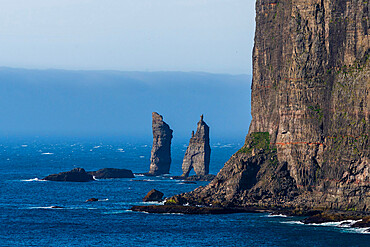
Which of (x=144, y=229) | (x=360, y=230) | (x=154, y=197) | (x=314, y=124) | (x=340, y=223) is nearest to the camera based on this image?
(x=360, y=230)

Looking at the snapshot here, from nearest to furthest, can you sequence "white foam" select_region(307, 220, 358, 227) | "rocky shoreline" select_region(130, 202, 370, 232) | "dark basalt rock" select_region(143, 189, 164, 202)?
"white foam" select_region(307, 220, 358, 227) < "rocky shoreline" select_region(130, 202, 370, 232) < "dark basalt rock" select_region(143, 189, 164, 202)

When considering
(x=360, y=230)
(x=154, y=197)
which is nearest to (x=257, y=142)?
(x=154, y=197)

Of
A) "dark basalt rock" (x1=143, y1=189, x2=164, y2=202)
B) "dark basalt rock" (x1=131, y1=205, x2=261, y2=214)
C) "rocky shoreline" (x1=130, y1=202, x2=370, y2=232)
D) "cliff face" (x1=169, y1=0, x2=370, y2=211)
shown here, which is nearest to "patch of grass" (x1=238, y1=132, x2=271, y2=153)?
"cliff face" (x1=169, y1=0, x2=370, y2=211)

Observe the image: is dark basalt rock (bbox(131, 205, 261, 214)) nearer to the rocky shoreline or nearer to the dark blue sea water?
the rocky shoreline

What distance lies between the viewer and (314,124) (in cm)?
15038

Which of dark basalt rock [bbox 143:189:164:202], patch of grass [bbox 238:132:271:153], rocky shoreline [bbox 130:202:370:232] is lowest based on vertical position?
dark basalt rock [bbox 143:189:164:202]

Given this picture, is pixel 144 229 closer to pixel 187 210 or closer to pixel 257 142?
pixel 187 210

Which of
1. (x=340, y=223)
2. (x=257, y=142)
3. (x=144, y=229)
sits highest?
(x=257, y=142)

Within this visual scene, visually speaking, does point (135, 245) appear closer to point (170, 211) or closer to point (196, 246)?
point (196, 246)

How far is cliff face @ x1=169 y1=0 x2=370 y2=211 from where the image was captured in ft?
467

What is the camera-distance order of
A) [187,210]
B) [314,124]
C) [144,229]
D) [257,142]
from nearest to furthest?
[144,229] < [314,124] < [187,210] < [257,142]

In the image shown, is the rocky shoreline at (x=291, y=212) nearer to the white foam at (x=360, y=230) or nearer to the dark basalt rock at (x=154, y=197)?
the white foam at (x=360, y=230)

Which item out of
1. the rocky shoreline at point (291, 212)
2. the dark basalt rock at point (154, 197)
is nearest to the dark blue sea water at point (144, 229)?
the rocky shoreline at point (291, 212)

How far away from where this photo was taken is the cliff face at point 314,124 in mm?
142375
